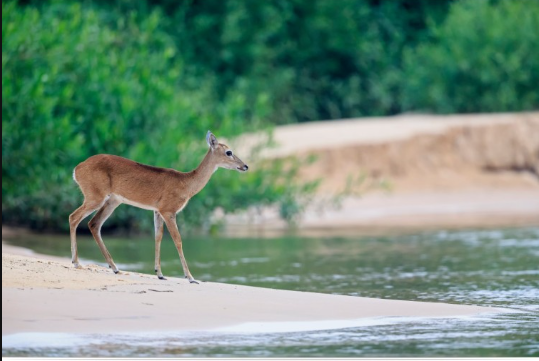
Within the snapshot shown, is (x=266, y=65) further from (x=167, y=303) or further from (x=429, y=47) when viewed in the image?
(x=167, y=303)

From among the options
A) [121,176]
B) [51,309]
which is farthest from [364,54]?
[51,309]

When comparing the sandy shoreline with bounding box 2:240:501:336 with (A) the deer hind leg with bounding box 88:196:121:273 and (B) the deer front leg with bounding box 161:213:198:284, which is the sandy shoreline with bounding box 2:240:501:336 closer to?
(B) the deer front leg with bounding box 161:213:198:284

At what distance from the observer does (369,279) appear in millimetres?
14992

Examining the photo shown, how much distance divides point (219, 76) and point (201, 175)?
875 inches

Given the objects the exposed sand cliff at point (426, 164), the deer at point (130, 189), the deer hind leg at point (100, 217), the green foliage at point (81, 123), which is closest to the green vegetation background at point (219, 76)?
the green foliage at point (81, 123)

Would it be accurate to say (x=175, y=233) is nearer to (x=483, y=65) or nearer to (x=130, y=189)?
(x=130, y=189)

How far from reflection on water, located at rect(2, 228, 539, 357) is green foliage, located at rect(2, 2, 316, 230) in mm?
842

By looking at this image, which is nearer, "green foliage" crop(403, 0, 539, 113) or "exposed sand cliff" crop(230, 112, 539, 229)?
"exposed sand cliff" crop(230, 112, 539, 229)

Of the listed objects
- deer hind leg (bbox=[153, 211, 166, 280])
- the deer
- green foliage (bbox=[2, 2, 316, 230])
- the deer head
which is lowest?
deer hind leg (bbox=[153, 211, 166, 280])

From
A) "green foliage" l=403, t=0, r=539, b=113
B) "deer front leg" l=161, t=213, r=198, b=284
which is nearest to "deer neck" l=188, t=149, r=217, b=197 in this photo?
"deer front leg" l=161, t=213, r=198, b=284

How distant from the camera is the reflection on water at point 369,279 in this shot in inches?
376

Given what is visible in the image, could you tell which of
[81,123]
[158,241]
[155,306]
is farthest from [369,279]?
[81,123]

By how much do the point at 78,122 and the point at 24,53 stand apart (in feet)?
4.68

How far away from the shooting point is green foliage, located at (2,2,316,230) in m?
19.5
